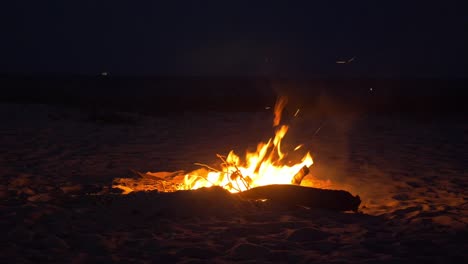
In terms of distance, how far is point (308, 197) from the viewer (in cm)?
585

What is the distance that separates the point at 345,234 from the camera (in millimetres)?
4867

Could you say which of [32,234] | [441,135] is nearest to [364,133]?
[441,135]

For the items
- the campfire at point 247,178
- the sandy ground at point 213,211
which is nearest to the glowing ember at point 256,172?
the campfire at point 247,178

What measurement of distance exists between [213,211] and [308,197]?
1198 mm

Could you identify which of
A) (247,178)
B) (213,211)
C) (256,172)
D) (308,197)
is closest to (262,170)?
(256,172)

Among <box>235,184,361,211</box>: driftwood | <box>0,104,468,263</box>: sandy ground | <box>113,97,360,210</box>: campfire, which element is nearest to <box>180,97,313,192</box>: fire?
<box>113,97,360,210</box>: campfire

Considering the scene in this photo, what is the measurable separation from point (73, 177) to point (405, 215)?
5063mm

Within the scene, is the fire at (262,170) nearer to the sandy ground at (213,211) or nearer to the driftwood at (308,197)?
the driftwood at (308,197)

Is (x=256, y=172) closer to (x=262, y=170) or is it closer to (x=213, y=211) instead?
(x=262, y=170)

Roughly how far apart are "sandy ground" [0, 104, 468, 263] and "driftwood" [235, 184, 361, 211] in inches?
7.7

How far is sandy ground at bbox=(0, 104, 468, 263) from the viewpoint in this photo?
4.39 metres

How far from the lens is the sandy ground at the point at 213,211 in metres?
4.39

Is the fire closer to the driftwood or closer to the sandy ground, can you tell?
the driftwood

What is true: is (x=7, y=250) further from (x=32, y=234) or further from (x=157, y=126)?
(x=157, y=126)
